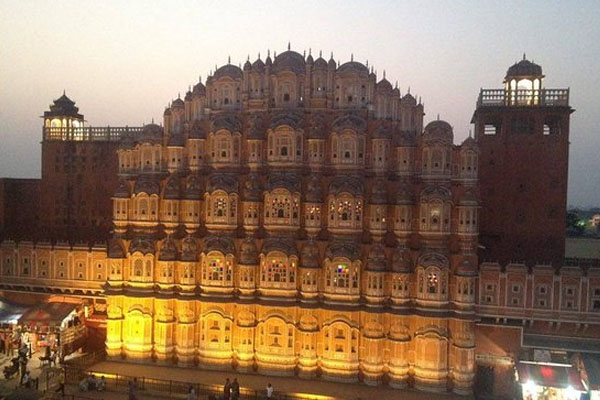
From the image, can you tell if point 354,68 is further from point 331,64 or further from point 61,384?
point 61,384

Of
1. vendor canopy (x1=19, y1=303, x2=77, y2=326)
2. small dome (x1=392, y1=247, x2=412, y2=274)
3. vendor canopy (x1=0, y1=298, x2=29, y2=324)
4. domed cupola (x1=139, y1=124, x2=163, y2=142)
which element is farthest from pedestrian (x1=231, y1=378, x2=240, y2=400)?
vendor canopy (x1=0, y1=298, x2=29, y2=324)

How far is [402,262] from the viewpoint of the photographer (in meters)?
31.1

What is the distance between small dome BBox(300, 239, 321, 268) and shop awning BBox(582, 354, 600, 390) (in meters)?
14.7

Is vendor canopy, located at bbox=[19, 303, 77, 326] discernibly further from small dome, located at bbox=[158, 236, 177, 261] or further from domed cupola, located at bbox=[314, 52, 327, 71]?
domed cupola, located at bbox=[314, 52, 327, 71]

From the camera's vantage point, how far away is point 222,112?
34.8 metres

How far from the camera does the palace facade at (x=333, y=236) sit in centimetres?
3106

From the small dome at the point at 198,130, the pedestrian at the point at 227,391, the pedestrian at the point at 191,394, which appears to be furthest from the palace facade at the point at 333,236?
the pedestrian at the point at 191,394

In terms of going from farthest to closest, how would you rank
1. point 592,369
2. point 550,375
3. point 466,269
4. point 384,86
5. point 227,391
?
point 384,86 → point 466,269 → point 592,369 → point 550,375 → point 227,391

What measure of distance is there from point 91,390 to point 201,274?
8.52m

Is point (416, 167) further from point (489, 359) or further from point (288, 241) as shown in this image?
point (489, 359)

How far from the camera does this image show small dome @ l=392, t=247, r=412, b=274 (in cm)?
3112

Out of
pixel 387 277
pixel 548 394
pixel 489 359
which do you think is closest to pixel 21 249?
pixel 387 277

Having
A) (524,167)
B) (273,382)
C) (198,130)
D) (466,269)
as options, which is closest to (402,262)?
(466,269)

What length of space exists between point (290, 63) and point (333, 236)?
10.6 metres
